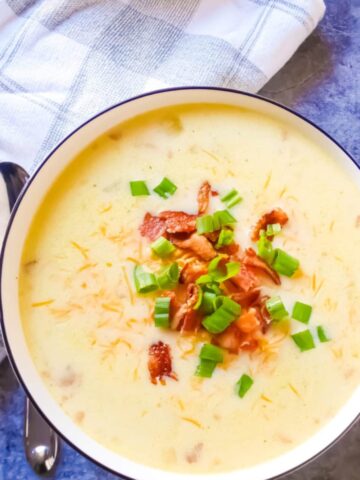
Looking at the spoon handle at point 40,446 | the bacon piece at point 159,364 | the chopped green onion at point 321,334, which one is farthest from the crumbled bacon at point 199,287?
the spoon handle at point 40,446

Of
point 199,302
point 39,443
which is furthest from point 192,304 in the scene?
point 39,443

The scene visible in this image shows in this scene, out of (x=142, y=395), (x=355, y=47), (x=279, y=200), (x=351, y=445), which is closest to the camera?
(x=142, y=395)

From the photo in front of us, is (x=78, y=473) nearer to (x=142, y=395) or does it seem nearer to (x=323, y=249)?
(x=142, y=395)

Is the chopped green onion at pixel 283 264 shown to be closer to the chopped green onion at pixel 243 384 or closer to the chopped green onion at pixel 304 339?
the chopped green onion at pixel 304 339

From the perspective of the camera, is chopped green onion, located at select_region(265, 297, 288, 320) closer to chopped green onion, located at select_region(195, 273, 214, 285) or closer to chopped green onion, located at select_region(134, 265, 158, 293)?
chopped green onion, located at select_region(195, 273, 214, 285)

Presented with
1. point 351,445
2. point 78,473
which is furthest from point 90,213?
point 351,445

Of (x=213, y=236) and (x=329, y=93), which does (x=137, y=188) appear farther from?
(x=329, y=93)
